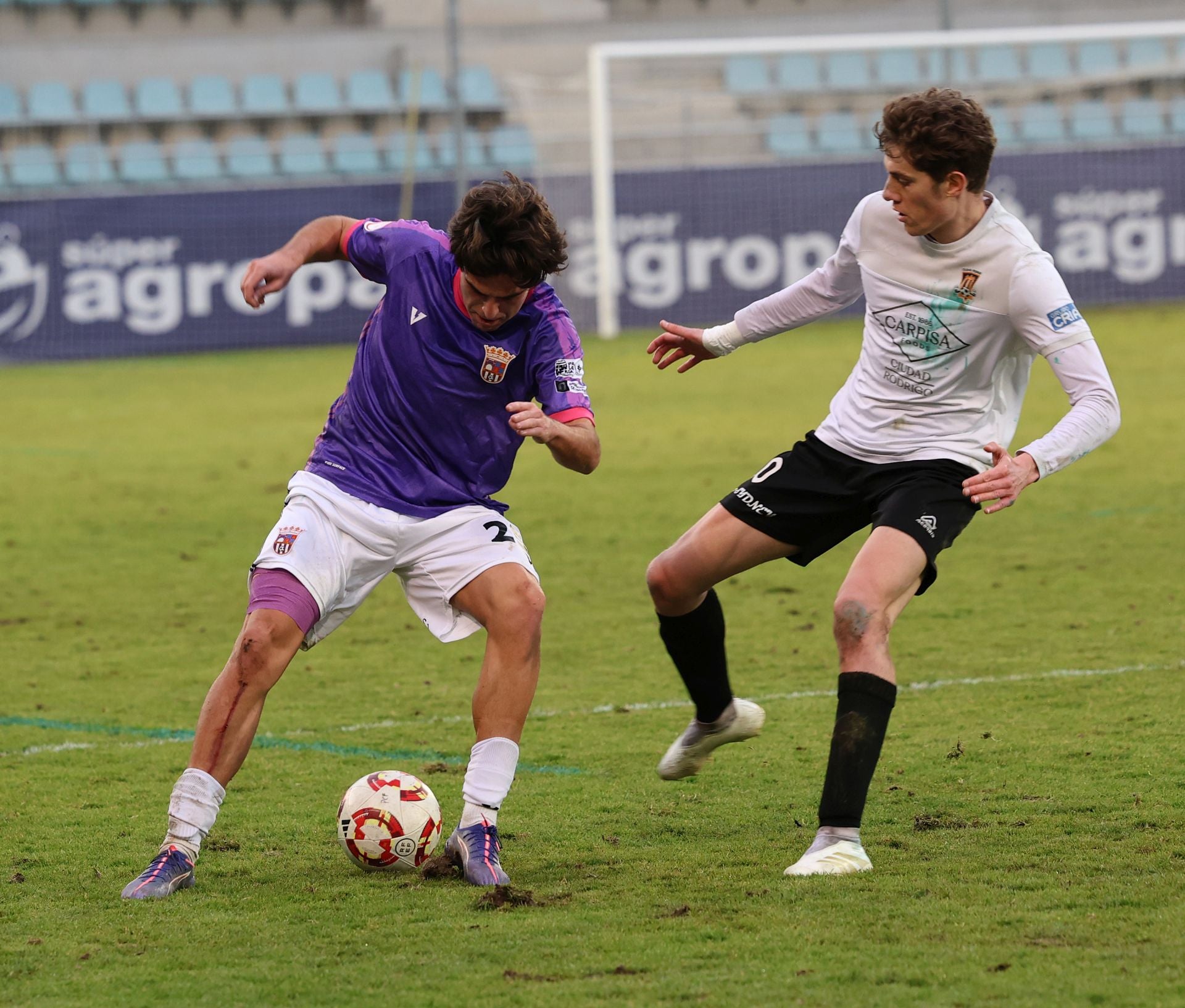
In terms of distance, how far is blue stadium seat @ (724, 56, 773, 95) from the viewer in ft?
81.4

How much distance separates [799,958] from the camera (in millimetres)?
3492

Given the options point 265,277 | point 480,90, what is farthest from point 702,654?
point 480,90

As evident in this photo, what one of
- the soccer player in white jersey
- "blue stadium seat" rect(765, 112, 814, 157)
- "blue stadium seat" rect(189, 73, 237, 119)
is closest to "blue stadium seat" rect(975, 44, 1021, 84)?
"blue stadium seat" rect(765, 112, 814, 157)

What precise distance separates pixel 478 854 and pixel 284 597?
81cm

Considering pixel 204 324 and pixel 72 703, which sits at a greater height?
pixel 204 324

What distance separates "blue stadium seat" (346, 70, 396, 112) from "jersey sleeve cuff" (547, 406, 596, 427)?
21.6m

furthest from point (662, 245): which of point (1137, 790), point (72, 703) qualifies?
point (1137, 790)

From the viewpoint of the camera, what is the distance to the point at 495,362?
453cm

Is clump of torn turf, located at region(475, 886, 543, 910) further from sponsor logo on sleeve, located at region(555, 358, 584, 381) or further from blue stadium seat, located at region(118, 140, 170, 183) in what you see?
blue stadium seat, located at region(118, 140, 170, 183)

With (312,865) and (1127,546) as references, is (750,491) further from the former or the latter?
(1127,546)

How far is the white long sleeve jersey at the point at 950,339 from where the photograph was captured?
4.34m

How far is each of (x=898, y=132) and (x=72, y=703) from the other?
392cm

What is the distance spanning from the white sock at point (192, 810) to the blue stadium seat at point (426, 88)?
21776 millimetres

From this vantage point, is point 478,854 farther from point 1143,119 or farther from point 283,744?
point 1143,119
